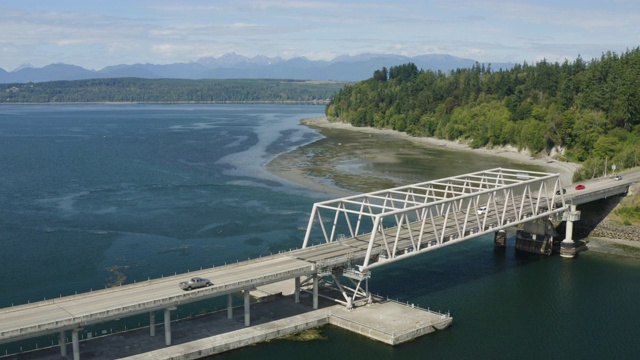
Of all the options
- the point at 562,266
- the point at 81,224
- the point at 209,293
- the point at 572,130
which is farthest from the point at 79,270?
the point at 572,130

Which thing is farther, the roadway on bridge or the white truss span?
the white truss span

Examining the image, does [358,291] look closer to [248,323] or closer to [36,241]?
[248,323]

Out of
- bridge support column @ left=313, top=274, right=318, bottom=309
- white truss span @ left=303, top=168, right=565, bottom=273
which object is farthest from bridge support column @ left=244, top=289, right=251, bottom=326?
white truss span @ left=303, top=168, right=565, bottom=273

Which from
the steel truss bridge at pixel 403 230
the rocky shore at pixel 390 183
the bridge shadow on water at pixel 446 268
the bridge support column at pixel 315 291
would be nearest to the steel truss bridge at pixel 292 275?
the bridge support column at pixel 315 291

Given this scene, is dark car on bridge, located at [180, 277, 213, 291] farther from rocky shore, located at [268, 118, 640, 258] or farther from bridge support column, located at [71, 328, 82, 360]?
rocky shore, located at [268, 118, 640, 258]

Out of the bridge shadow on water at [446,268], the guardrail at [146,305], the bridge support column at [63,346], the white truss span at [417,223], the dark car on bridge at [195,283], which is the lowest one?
the bridge shadow on water at [446,268]

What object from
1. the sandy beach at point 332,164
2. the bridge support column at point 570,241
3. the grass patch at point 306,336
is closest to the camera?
the grass patch at point 306,336

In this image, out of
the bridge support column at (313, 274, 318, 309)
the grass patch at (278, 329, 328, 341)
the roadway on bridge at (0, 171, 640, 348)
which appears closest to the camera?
the roadway on bridge at (0, 171, 640, 348)

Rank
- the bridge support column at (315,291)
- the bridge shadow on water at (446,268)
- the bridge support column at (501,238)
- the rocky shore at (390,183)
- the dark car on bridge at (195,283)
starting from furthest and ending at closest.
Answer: the rocky shore at (390,183)
the bridge support column at (501,238)
the bridge shadow on water at (446,268)
the bridge support column at (315,291)
the dark car on bridge at (195,283)

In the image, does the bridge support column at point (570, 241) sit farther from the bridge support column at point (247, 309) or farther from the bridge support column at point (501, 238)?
the bridge support column at point (247, 309)
